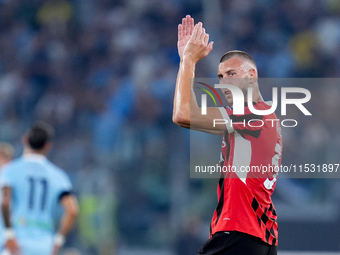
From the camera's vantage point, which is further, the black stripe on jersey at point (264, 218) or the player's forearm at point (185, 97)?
the black stripe on jersey at point (264, 218)

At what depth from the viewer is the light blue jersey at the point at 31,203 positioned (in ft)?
22.5

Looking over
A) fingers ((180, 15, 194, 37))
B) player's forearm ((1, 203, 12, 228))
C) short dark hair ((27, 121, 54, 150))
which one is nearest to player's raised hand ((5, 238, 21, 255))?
player's forearm ((1, 203, 12, 228))

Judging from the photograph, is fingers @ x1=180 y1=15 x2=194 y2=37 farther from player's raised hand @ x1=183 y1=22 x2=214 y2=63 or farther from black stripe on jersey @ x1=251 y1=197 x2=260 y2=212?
black stripe on jersey @ x1=251 y1=197 x2=260 y2=212

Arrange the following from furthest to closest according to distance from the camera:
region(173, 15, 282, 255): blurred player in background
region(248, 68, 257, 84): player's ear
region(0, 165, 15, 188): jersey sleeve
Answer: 1. region(0, 165, 15, 188): jersey sleeve
2. region(248, 68, 257, 84): player's ear
3. region(173, 15, 282, 255): blurred player in background

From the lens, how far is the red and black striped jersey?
13.3 feet

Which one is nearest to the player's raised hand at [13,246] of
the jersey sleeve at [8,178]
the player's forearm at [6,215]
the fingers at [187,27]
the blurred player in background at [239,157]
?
the player's forearm at [6,215]

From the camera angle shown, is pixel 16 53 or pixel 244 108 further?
pixel 16 53

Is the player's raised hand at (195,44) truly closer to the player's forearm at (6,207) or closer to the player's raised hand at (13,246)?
the player's forearm at (6,207)

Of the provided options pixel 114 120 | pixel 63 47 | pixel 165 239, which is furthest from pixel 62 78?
pixel 165 239

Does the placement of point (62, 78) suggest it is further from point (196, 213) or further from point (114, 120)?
point (196, 213)

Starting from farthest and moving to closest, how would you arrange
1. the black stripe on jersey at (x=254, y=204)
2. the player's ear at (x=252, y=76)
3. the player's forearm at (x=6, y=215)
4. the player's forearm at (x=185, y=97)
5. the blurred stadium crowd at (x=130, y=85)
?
1. the blurred stadium crowd at (x=130, y=85)
2. the player's forearm at (x=6, y=215)
3. the player's ear at (x=252, y=76)
4. the black stripe on jersey at (x=254, y=204)
5. the player's forearm at (x=185, y=97)

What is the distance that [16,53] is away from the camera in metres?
13.6

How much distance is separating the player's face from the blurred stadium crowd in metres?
4.78

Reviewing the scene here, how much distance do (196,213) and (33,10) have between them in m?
7.60
